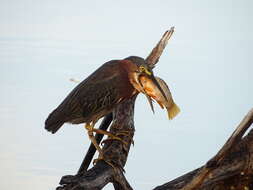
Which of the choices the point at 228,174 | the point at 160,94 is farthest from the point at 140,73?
the point at 228,174

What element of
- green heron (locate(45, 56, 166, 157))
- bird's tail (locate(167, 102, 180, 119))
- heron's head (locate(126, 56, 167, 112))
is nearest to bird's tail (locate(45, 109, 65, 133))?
green heron (locate(45, 56, 166, 157))

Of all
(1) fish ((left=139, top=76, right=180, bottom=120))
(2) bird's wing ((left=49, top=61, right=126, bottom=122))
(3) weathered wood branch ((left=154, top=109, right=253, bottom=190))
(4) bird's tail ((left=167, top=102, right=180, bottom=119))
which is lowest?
(3) weathered wood branch ((left=154, top=109, right=253, bottom=190))

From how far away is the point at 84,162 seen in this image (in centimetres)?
451

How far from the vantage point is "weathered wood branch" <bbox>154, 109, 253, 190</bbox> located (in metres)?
3.25

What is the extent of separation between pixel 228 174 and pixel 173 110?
0.70 metres

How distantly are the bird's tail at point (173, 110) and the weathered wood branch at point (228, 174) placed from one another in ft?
1.82

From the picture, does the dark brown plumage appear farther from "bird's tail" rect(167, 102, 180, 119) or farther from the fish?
"bird's tail" rect(167, 102, 180, 119)

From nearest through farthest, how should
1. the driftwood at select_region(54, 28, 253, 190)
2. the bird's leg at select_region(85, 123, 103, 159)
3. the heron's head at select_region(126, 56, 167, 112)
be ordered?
the driftwood at select_region(54, 28, 253, 190), the heron's head at select_region(126, 56, 167, 112), the bird's leg at select_region(85, 123, 103, 159)

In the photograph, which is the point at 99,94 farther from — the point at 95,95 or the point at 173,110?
the point at 173,110

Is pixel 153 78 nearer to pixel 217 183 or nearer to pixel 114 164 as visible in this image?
pixel 114 164

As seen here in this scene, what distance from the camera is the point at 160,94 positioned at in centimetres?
392

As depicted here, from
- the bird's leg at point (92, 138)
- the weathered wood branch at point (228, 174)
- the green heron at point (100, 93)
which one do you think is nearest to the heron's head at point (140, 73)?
the green heron at point (100, 93)

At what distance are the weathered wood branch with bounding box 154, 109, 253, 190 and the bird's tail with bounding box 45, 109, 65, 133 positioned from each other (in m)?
0.87

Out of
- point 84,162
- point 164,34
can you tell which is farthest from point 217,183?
point 164,34
